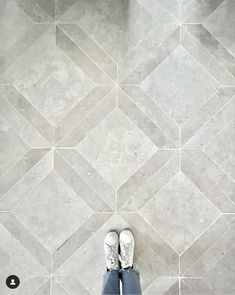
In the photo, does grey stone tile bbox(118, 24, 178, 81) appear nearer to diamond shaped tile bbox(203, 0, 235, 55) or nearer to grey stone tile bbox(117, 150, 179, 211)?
diamond shaped tile bbox(203, 0, 235, 55)

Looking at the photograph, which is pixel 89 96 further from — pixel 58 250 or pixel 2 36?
pixel 58 250

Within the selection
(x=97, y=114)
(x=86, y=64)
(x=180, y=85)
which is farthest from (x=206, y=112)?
(x=86, y=64)

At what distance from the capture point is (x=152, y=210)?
6.14 ft

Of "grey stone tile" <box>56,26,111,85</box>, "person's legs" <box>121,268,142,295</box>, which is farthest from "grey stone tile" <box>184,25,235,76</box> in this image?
"person's legs" <box>121,268,142,295</box>

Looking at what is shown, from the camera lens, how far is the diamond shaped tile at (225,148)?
1.88 meters

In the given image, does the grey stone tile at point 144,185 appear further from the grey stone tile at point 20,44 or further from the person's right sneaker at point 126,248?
the grey stone tile at point 20,44

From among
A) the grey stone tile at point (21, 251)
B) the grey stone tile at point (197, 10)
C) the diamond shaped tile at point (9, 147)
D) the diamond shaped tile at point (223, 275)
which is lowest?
the diamond shaped tile at point (223, 275)

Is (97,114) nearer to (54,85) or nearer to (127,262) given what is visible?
(54,85)

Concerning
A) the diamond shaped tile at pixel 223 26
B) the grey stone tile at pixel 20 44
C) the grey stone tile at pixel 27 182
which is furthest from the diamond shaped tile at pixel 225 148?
the grey stone tile at pixel 20 44

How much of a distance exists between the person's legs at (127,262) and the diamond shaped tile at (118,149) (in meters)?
0.26

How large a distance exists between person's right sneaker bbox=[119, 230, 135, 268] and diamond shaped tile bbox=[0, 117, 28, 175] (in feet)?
2.18

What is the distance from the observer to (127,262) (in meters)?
1.83

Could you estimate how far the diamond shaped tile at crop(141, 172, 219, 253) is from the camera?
6.13ft

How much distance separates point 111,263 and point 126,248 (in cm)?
11
